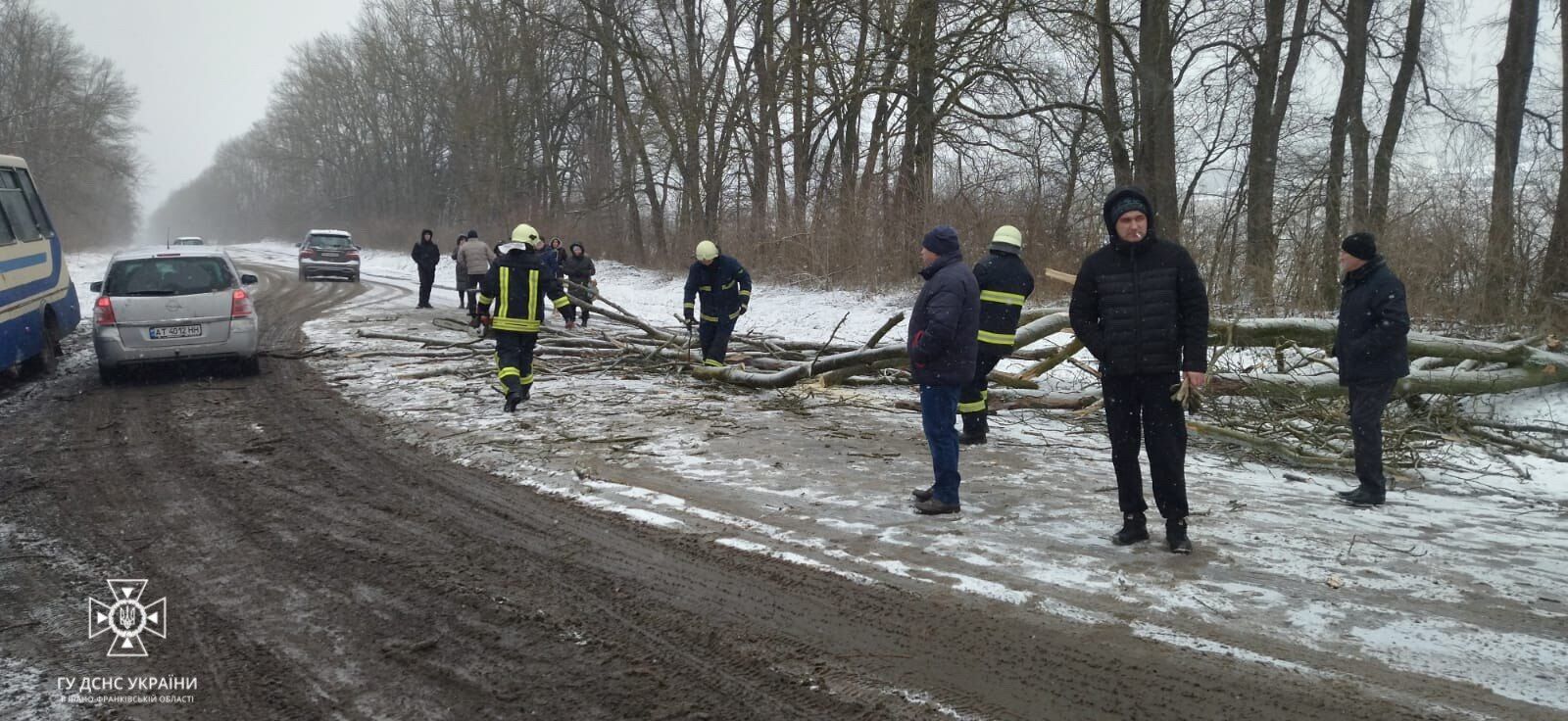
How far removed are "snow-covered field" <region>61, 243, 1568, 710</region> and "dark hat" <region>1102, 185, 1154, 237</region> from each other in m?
1.77

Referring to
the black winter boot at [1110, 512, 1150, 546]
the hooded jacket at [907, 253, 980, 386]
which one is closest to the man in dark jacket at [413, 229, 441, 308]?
the hooded jacket at [907, 253, 980, 386]

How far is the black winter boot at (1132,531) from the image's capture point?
485 centimetres

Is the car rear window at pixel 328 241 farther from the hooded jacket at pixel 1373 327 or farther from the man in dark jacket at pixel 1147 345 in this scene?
the hooded jacket at pixel 1373 327

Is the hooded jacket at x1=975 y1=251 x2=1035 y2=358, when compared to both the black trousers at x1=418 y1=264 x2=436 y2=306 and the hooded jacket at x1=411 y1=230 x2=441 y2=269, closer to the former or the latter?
the hooded jacket at x1=411 y1=230 x2=441 y2=269

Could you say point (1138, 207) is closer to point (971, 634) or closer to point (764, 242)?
point (971, 634)

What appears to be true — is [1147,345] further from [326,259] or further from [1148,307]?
[326,259]

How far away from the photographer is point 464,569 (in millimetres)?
4547

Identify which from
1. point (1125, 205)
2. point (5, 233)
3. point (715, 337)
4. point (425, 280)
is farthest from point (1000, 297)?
point (425, 280)

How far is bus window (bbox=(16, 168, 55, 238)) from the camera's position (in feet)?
36.5

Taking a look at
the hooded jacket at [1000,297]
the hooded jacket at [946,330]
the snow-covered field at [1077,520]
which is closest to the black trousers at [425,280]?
the snow-covered field at [1077,520]

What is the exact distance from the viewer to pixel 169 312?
988cm

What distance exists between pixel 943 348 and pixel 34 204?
12.2m

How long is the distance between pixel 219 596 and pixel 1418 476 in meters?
7.64

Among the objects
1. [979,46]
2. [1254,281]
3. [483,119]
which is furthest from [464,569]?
[483,119]
